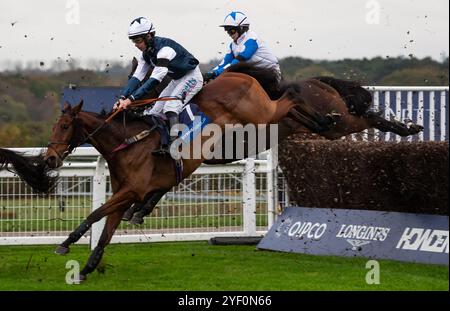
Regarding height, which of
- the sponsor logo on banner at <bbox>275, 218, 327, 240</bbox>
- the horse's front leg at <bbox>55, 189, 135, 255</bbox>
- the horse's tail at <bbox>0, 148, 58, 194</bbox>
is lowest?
the sponsor logo on banner at <bbox>275, 218, 327, 240</bbox>

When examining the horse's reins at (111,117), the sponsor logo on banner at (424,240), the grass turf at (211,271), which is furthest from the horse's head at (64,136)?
the sponsor logo on banner at (424,240)

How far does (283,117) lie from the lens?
30.6ft

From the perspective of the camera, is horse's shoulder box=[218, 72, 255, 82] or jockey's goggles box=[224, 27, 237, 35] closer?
jockey's goggles box=[224, 27, 237, 35]

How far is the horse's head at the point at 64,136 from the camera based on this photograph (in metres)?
7.89

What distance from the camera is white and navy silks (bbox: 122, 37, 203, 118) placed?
8320 millimetres

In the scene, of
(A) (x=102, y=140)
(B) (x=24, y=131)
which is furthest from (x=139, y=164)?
(B) (x=24, y=131)

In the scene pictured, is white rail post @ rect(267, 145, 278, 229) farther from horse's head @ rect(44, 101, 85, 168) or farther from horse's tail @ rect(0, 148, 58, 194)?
horse's head @ rect(44, 101, 85, 168)

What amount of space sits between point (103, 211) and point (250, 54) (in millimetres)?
2194

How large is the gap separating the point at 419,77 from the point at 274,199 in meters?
2.88

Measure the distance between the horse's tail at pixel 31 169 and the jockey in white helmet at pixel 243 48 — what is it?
6.24ft

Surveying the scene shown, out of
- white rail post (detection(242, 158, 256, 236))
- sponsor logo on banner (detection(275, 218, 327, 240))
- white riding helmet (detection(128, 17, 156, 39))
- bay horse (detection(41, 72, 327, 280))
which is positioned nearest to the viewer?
bay horse (detection(41, 72, 327, 280))

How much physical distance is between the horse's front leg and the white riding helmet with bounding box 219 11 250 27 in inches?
73.5

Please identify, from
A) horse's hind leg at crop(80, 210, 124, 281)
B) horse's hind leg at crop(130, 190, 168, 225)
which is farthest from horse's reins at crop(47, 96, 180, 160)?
horse's hind leg at crop(130, 190, 168, 225)

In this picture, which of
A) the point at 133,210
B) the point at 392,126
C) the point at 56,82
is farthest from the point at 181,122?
the point at 56,82
